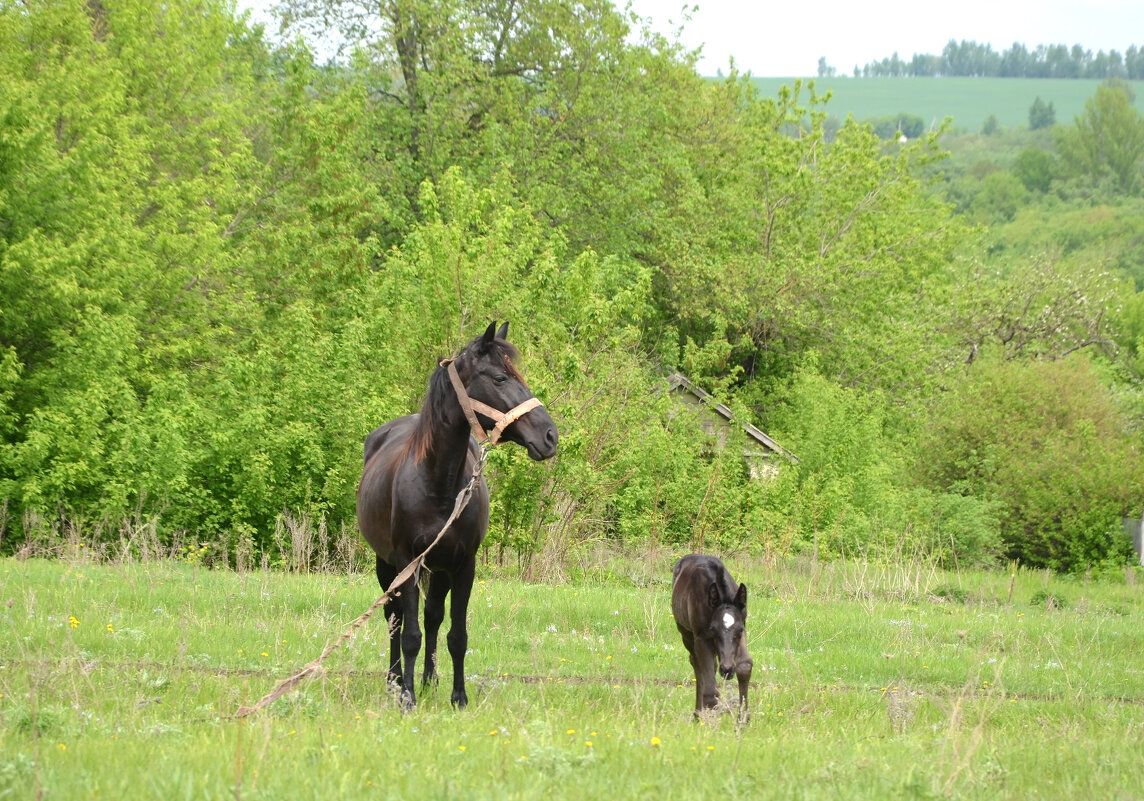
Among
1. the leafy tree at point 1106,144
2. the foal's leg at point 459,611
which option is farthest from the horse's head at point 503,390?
the leafy tree at point 1106,144

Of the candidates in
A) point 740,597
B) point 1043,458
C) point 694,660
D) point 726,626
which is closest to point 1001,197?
point 1043,458

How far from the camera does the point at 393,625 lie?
902 cm

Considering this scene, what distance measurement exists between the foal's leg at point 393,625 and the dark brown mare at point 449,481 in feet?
0.09

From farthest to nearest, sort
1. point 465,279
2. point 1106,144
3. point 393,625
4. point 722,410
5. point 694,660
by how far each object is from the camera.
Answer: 1. point 1106,144
2. point 722,410
3. point 465,279
4. point 393,625
5. point 694,660

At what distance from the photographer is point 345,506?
20.7m

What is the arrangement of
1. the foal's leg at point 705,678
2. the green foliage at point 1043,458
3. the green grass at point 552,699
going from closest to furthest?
the green grass at point 552,699, the foal's leg at point 705,678, the green foliage at point 1043,458

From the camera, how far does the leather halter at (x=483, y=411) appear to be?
25.2 ft

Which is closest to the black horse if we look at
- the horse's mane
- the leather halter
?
the leather halter

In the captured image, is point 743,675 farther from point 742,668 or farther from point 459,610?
point 459,610

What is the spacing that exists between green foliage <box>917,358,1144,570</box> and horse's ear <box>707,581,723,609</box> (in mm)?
19946

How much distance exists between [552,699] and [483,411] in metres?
2.17

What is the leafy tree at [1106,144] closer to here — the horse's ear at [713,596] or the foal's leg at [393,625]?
the foal's leg at [393,625]

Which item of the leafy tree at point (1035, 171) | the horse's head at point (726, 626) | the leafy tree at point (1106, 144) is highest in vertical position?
A: the leafy tree at point (1106, 144)

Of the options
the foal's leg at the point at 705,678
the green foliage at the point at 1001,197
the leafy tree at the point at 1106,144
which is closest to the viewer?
the foal's leg at the point at 705,678
